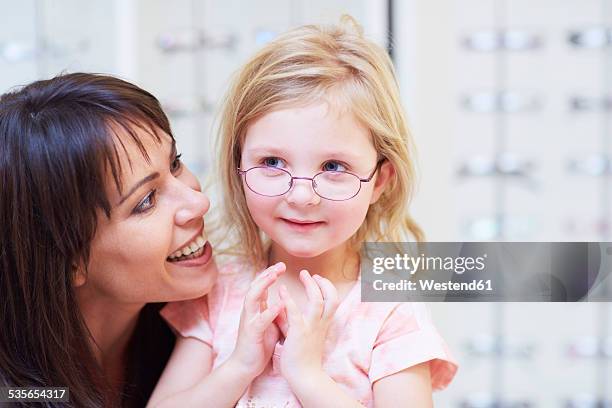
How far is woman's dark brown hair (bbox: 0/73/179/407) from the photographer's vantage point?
2.49ft

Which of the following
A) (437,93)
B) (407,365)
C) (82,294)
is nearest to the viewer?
(407,365)

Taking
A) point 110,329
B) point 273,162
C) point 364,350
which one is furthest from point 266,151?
point 110,329

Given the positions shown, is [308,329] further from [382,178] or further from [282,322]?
[382,178]

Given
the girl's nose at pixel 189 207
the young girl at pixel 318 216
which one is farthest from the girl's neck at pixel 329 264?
the girl's nose at pixel 189 207

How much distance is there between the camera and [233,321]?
821 millimetres

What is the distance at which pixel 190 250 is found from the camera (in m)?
0.84

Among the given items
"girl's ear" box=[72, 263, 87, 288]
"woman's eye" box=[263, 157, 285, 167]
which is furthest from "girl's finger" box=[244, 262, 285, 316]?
"girl's ear" box=[72, 263, 87, 288]

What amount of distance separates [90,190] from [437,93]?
105cm

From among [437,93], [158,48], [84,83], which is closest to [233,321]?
[84,83]

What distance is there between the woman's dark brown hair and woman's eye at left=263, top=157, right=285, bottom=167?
14cm

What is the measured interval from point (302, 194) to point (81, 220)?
25cm

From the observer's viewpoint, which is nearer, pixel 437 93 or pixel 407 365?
pixel 407 365

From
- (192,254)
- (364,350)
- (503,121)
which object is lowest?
(364,350)

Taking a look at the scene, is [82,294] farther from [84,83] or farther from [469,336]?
[469,336]
